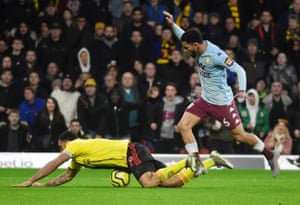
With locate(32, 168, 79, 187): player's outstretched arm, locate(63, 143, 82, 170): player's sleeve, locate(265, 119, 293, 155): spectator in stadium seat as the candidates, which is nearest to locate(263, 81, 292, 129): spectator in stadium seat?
locate(265, 119, 293, 155): spectator in stadium seat

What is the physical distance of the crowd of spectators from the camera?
21.0 meters

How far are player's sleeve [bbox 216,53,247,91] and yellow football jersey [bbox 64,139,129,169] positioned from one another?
1866 millimetres

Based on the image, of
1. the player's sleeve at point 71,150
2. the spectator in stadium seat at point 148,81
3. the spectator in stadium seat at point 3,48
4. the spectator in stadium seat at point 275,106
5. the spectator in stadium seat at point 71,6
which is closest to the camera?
the player's sleeve at point 71,150

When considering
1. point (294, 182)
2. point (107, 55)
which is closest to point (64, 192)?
point (294, 182)

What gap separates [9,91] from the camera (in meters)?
21.9

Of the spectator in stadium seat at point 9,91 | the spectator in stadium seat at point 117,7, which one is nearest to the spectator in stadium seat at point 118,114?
the spectator in stadium seat at point 9,91

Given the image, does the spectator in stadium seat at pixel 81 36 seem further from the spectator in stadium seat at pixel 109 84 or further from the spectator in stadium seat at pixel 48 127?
the spectator in stadium seat at pixel 48 127

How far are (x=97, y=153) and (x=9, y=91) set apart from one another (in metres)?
8.84

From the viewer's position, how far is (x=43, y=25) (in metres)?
23.2

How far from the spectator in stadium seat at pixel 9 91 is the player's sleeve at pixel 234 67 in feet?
28.9

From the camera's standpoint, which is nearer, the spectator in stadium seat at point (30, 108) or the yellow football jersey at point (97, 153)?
the yellow football jersey at point (97, 153)

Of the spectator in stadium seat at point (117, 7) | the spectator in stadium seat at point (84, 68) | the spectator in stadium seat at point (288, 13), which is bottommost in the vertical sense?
the spectator in stadium seat at point (84, 68)

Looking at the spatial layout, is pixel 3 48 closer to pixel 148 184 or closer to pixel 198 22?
pixel 198 22

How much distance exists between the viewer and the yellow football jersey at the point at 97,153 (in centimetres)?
1333
